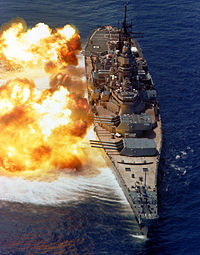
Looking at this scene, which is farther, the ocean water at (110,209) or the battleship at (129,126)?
the battleship at (129,126)

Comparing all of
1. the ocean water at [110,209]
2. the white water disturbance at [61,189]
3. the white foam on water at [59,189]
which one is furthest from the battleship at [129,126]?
the ocean water at [110,209]

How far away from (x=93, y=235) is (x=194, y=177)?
15.1 m

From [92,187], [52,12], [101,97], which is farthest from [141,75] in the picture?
[52,12]

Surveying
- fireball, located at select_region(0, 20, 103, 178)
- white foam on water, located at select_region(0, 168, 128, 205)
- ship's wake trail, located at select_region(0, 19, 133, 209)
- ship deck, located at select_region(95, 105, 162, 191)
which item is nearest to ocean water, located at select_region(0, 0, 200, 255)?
white foam on water, located at select_region(0, 168, 128, 205)

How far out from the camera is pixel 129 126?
125 feet

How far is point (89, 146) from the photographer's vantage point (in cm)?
4169

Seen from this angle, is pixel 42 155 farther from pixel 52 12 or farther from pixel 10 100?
pixel 52 12

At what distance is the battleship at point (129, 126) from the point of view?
33.0 metres

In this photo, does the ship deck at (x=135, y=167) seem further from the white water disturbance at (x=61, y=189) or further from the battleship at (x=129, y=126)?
the white water disturbance at (x=61, y=189)

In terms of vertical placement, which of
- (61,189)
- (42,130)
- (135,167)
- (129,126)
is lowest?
(61,189)

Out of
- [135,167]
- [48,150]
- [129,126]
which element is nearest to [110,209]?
[135,167]

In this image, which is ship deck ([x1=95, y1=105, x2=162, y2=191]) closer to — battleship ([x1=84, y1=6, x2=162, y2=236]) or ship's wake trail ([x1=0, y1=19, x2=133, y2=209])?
battleship ([x1=84, y1=6, x2=162, y2=236])

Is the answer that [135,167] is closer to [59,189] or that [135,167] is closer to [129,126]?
[129,126]

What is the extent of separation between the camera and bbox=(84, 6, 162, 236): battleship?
108 ft
